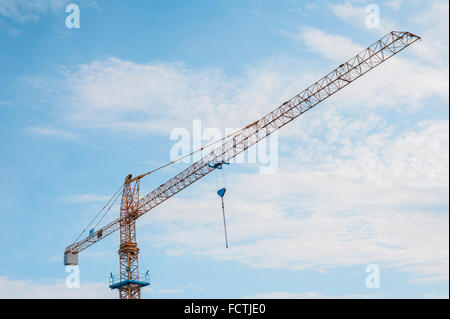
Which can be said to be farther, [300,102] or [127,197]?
[127,197]
